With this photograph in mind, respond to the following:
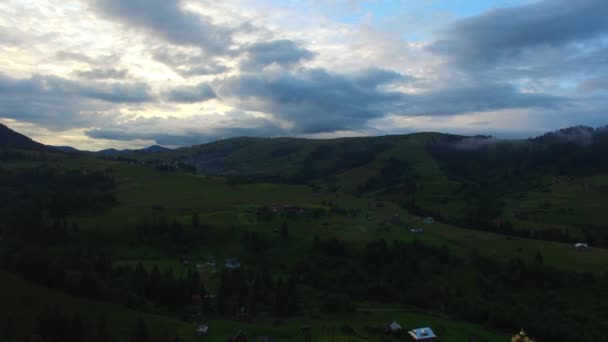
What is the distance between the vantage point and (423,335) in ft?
193

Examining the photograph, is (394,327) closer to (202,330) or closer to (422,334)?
(422,334)

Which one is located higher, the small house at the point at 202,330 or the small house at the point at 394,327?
the small house at the point at 202,330

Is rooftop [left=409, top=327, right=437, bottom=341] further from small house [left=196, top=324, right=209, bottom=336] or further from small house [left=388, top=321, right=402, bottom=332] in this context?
small house [left=196, top=324, right=209, bottom=336]

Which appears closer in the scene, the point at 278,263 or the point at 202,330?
the point at 202,330

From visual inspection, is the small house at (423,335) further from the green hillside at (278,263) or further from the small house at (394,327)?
the green hillside at (278,263)

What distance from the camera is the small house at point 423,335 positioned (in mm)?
58406

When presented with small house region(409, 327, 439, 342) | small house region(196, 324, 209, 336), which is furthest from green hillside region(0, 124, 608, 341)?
small house region(409, 327, 439, 342)

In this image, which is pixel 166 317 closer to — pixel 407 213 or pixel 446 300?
pixel 446 300

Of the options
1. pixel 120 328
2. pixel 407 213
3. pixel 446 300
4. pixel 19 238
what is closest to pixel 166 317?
pixel 120 328

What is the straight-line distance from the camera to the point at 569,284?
268 ft

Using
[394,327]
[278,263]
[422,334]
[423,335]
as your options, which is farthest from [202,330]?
[278,263]

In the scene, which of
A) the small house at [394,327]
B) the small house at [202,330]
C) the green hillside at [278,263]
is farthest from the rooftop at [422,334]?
the small house at [202,330]

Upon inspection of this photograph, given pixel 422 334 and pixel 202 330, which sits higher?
pixel 202 330

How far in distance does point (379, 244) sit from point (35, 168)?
142 meters
